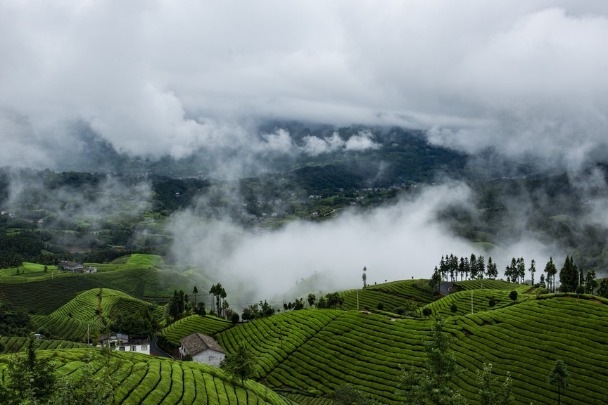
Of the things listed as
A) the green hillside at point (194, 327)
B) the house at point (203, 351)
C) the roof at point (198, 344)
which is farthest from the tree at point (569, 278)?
the green hillside at point (194, 327)

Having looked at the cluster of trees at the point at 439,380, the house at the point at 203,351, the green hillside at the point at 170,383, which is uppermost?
the cluster of trees at the point at 439,380

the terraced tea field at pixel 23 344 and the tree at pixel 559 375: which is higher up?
the tree at pixel 559 375

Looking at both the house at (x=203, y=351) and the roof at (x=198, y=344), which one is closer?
the house at (x=203, y=351)

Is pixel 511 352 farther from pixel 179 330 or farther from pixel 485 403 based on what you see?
pixel 179 330

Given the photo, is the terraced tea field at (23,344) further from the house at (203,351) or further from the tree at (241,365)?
the tree at (241,365)

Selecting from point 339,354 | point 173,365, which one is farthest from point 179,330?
point 173,365

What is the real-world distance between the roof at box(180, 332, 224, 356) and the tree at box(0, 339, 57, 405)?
75.9 m

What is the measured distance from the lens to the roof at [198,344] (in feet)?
394

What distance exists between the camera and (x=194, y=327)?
154750mm

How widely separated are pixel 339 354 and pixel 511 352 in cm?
3944

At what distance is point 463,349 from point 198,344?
66.6 metres

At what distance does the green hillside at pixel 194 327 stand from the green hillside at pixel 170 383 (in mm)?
65514

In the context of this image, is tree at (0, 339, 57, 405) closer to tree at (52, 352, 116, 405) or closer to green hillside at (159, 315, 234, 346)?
tree at (52, 352, 116, 405)

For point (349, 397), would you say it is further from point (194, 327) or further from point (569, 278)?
point (194, 327)
